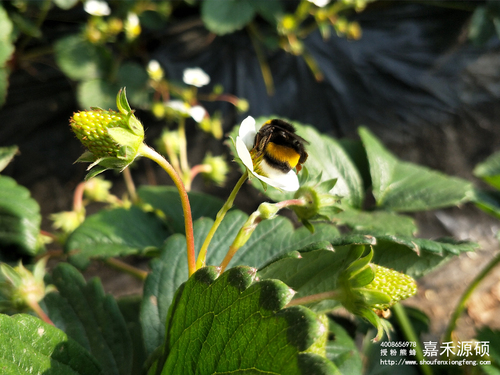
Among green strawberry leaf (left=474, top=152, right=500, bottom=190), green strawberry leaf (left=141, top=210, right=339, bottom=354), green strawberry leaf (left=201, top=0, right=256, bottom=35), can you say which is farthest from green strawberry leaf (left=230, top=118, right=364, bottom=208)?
green strawberry leaf (left=201, top=0, right=256, bottom=35)

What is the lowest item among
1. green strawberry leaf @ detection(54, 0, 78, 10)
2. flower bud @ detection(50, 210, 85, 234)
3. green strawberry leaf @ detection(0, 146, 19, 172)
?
flower bud @ detection(50, 210, 85, 234)

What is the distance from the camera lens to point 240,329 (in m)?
0.32

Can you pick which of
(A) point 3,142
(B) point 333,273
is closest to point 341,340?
(B) point 333,273

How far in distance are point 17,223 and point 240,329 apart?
0.52m

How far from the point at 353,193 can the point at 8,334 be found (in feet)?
2.07

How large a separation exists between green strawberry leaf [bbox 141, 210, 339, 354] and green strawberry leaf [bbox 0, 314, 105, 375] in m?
0.09

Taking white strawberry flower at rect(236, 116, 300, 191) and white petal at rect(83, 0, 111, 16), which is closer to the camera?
white strawberry flower at rect(236, 116, 300, 191)

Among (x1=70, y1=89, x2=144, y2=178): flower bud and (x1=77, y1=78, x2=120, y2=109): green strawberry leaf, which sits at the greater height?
(x1=70, y1=89, x2=144, y2=178): flower bud

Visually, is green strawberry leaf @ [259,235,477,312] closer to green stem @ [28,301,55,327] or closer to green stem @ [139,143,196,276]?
green stem @ [139,143,196,276]

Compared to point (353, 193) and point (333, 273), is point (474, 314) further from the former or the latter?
point (333, 273)

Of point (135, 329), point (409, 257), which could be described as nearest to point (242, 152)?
point (409, 257)

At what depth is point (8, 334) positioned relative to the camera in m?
0.34

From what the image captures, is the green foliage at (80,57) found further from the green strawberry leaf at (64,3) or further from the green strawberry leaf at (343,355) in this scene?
the green strawberry leaf at (343,355)

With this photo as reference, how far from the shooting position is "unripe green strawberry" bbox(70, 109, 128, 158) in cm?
37
